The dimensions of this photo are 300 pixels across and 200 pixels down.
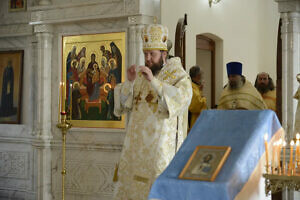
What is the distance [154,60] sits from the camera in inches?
202

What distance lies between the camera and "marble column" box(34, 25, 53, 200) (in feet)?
25.6

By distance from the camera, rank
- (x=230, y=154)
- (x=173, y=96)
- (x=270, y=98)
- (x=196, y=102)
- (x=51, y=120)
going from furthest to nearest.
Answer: (x=51, y=120) → (x=196, y=102) → (x=270, y=98) → (x=173, y=96) → (x=230, y=154)

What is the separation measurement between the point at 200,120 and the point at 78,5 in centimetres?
437

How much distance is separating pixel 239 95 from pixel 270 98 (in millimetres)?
685

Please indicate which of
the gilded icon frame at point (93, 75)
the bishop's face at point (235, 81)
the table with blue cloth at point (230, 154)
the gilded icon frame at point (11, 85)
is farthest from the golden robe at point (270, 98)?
the gilded icon frame at point (11, 85)

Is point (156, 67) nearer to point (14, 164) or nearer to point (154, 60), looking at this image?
point (154, 60)

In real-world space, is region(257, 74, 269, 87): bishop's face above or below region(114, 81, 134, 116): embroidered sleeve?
above

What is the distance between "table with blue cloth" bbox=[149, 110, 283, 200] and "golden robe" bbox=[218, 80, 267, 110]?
2.76m

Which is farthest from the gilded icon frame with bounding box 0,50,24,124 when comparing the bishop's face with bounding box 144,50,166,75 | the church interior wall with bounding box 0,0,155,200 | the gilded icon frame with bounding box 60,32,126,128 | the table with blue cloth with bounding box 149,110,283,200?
the table with blue cloth with bounding box 149,110,283,200

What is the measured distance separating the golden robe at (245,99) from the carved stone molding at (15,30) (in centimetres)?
330

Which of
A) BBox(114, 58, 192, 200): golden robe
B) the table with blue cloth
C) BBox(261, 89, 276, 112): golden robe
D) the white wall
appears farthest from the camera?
the white wall

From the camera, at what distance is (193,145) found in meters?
3.33

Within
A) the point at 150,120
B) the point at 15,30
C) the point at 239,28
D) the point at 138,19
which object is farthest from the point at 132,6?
the point at 239,28

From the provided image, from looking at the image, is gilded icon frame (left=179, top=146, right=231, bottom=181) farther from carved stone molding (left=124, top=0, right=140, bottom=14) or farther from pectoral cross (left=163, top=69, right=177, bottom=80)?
carved stone molding (left=124, top=0, right=140, bottom=14)
